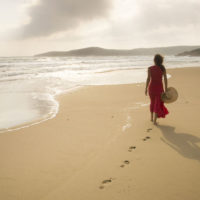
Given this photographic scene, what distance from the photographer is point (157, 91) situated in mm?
4781

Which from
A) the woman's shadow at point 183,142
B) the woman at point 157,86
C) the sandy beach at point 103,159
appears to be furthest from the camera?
the woman at point 157,86

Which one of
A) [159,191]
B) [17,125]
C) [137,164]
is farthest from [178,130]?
[17,125]

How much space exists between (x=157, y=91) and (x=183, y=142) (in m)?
1.46

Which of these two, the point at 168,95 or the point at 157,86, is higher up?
the point at 157,86

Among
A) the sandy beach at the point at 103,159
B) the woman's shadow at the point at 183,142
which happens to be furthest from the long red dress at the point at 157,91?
the woman's shadow at the point at 183,142

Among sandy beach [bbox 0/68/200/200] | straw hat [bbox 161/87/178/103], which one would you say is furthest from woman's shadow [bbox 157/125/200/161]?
straw hat [bbox 161/87/178/103]

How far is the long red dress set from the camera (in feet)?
15.4

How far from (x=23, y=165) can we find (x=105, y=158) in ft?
4.01

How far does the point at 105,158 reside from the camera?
3.17 metres

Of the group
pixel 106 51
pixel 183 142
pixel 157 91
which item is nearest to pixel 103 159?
pixel 183 142

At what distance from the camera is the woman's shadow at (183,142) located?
3.26 meters

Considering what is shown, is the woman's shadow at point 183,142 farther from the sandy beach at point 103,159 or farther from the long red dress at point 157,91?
the long red dress at point 157,91

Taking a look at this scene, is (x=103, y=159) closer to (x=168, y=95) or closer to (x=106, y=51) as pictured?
(x=168, y=95)

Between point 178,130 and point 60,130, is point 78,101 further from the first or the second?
point 178,130
